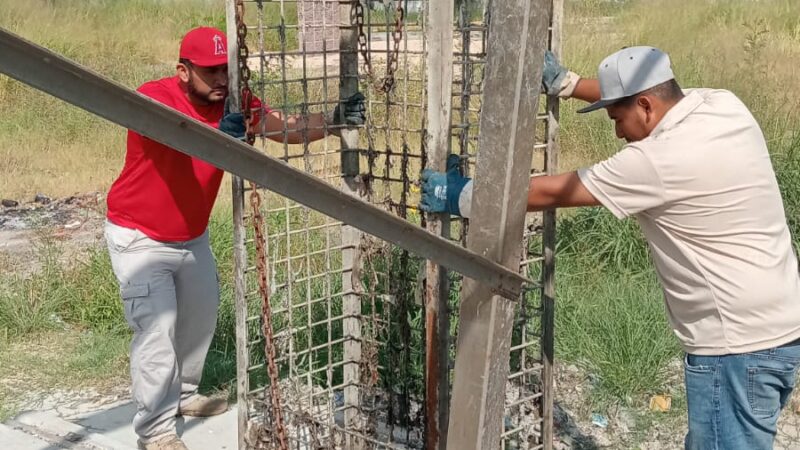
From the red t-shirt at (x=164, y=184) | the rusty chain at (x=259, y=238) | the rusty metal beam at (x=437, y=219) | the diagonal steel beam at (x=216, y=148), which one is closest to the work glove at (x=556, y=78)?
the rusty metal beam at (x=437, y=219)

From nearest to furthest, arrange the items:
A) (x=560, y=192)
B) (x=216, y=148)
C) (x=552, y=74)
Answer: (x=216, y=148)
(x=560, y=192)
(x=552, y=74)

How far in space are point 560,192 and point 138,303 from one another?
Result: 2.09 metres

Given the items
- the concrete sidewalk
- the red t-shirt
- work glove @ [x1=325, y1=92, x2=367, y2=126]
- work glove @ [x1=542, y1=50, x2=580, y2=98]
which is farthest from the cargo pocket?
work glove @ [x1=542, y1=50, x2=580, y2=98]

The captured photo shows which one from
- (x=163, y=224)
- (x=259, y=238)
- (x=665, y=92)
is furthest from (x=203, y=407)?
(x=665, y=92)

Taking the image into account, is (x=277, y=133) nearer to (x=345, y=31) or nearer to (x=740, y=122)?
(x=345, y=31)

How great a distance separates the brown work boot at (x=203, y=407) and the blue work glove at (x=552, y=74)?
2.40 meters

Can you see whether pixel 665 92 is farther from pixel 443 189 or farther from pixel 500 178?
pixel 500 178

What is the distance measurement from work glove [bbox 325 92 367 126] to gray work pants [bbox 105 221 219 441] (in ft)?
3.16

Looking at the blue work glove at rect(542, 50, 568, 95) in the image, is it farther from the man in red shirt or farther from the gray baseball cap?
the man in red shirt

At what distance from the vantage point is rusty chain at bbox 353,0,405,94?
3.62 meters

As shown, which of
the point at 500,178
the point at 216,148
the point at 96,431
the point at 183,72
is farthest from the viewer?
the point at 96,431

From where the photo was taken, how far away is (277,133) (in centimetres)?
391

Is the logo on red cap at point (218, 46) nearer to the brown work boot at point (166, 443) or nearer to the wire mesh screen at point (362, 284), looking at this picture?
the wire mesh screen at point (362, 284)

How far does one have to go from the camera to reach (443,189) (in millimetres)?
3311
